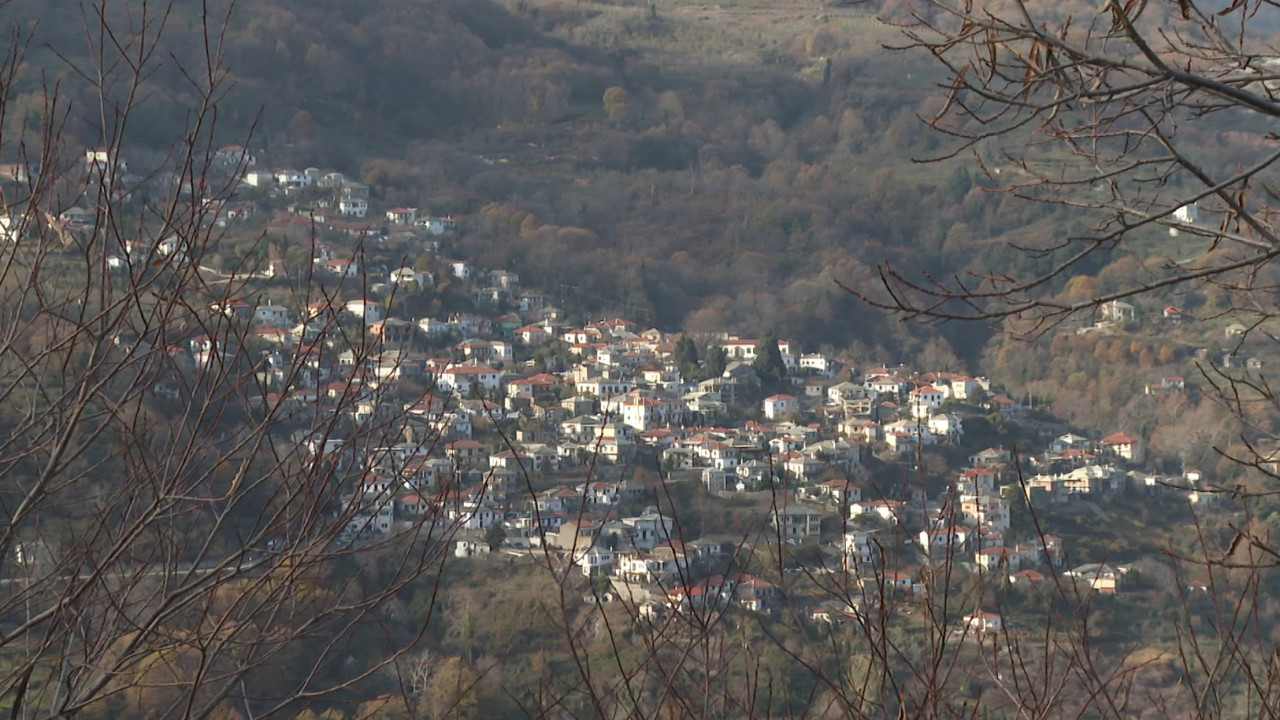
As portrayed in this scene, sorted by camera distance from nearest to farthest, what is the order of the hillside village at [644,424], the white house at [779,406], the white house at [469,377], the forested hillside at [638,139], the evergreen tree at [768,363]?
the hillside village at [644,424] < the white house at [469,377] < the white house at [779,406] < the evergreen tree at [768,363] < the forested hillside at [638,139]

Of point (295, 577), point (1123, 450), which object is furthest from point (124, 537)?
point (1123, 450)

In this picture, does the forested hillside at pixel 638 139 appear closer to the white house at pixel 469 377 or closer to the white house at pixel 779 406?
the white house at pixel 779 406

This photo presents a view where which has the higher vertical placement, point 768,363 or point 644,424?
point 768,363

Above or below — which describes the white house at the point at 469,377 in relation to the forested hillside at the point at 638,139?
below

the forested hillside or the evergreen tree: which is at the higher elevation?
the forested hillside

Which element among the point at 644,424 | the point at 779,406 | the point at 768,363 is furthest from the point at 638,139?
the point at 644,424

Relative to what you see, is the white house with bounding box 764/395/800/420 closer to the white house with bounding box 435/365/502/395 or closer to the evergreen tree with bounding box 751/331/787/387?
the evergreen tree with bounding box 751/331/787/387

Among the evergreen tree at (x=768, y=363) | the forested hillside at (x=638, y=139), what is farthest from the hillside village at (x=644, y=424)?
the forested hillside at (x=638, y=139)

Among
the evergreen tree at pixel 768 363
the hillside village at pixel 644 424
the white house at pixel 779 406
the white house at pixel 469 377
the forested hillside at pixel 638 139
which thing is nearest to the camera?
the hillside village at pixel 644 424

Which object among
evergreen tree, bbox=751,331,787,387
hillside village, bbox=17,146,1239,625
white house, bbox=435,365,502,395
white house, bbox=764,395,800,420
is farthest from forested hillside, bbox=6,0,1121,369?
white house, bbox=435,365,502,395

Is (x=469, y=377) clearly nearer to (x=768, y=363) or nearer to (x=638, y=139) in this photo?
(x=768, y=363)

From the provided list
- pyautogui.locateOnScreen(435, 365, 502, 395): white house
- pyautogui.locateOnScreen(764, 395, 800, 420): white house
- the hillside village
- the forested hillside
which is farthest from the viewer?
the forested hillside
